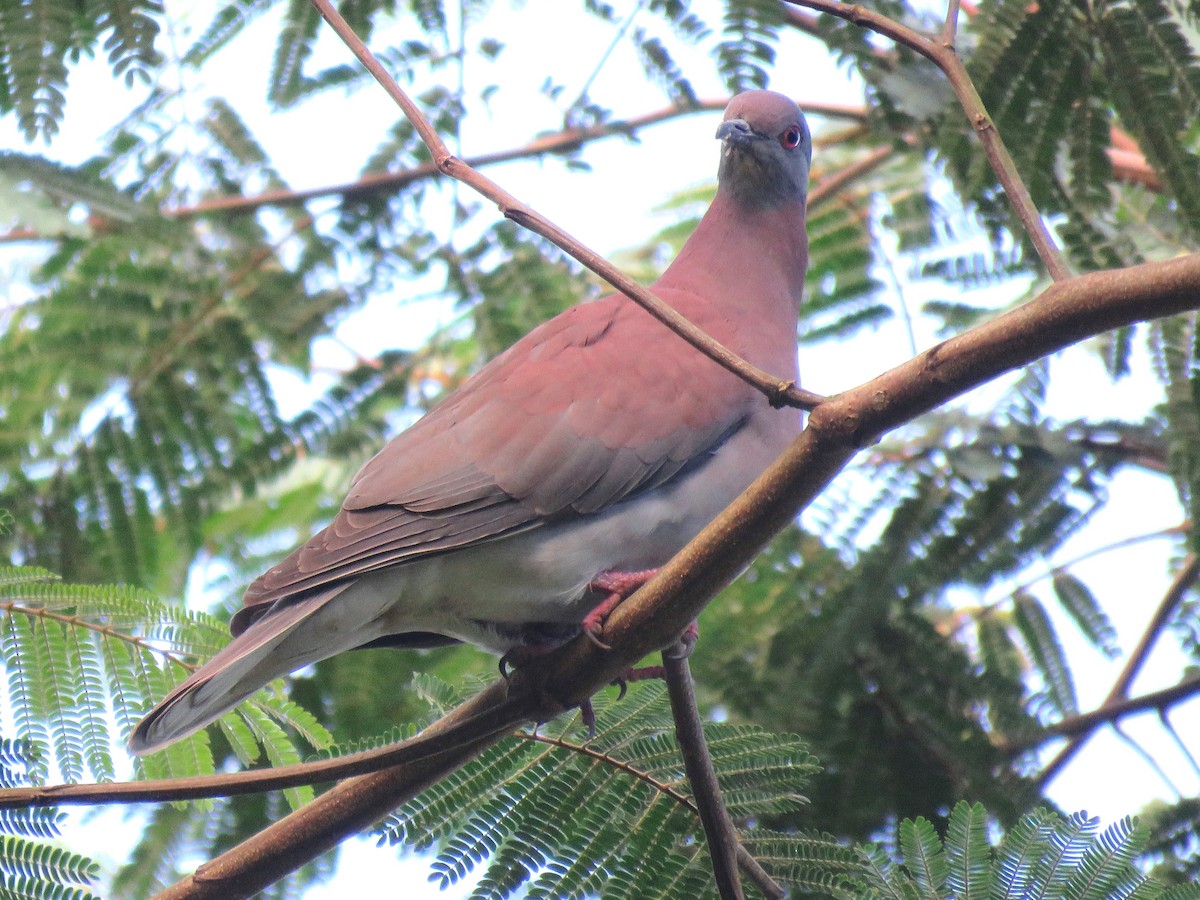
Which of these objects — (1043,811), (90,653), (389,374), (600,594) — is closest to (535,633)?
(600,594)

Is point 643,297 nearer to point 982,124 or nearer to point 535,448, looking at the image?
point 982,124

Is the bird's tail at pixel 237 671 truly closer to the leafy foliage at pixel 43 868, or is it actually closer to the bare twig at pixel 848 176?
the leafy foliage at pixel 43 868

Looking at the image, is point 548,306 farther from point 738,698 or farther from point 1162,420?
point 1162,420

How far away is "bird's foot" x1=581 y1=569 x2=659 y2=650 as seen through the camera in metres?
2.58

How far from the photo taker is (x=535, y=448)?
3232 mm

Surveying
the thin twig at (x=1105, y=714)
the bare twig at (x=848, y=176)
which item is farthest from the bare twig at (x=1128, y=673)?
the bare twig at (x=848, y=176)

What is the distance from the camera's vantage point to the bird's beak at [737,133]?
13.1ft

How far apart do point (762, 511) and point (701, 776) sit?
71 centimetres

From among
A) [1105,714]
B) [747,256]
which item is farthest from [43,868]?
[1105,714]

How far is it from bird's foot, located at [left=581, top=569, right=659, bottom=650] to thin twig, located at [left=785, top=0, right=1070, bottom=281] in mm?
967

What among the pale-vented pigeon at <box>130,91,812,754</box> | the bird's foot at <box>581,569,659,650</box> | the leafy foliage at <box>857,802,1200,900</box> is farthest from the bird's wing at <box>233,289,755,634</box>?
the leafy foliage at <box>857,802,1200,900</box>

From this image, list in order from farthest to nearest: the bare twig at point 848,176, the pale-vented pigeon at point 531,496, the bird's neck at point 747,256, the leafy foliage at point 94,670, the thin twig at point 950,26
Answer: the bare twig at point 848,176
the bird's neck at point 747,256
the pale-vented pigeon at point 531,496
the leafy foliage at point 94,670
the thin twig at point 950,26

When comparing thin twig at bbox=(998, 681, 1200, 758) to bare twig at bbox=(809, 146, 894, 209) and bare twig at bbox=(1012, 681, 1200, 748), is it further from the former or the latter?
bare twig at bbox=(809, 146, 894, 209)

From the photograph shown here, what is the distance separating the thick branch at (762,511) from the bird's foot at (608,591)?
0.04 m
